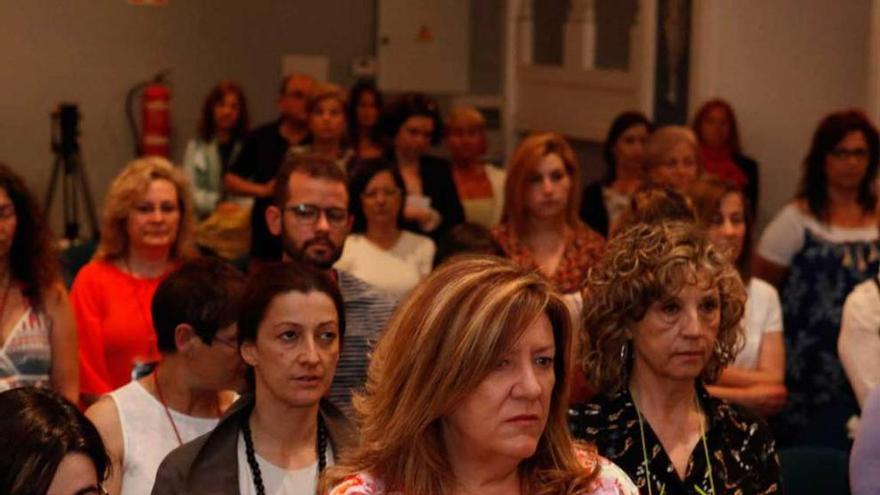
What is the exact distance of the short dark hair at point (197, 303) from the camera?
3.77 m

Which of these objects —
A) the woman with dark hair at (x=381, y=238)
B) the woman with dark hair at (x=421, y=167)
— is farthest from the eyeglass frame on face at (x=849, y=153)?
the woman with dark hair at (x=421, y=167)

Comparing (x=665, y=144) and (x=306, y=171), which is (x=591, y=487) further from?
(x=665, y=144)

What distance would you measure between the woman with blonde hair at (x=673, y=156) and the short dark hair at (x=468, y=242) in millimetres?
1368

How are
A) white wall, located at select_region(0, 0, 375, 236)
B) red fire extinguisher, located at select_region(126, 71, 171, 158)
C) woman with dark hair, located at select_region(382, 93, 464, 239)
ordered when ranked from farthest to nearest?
red fire extinguisher, located at select_region(126, 71, 171, 158) → white wall, located at select_region(0, 0, 375, 236) → woman with dark hair, located at select_region(382, 93, 464, 239)

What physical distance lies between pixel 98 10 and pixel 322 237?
6.54 metres

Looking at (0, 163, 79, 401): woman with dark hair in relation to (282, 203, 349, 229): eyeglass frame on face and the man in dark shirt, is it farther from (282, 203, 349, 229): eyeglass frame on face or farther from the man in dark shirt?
the man in dark shirt

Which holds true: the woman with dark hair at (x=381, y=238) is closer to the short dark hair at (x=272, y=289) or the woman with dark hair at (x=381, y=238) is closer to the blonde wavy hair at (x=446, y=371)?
the short dark hair at (x=272, y=289)

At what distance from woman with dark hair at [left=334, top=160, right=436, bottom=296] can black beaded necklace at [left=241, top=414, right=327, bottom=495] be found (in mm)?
2163

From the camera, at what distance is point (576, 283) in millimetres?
5270

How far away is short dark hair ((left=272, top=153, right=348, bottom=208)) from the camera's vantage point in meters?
4.65

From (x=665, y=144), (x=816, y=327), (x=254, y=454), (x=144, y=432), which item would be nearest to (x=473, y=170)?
(x=665, y=144)

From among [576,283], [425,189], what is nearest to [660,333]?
[576,283]

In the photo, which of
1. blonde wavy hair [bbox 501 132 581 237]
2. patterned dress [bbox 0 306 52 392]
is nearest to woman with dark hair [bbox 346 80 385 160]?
blonde wavy hair [bbox 501 132 581 237]

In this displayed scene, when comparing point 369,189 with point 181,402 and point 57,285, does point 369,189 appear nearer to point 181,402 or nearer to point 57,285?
point 57,285
